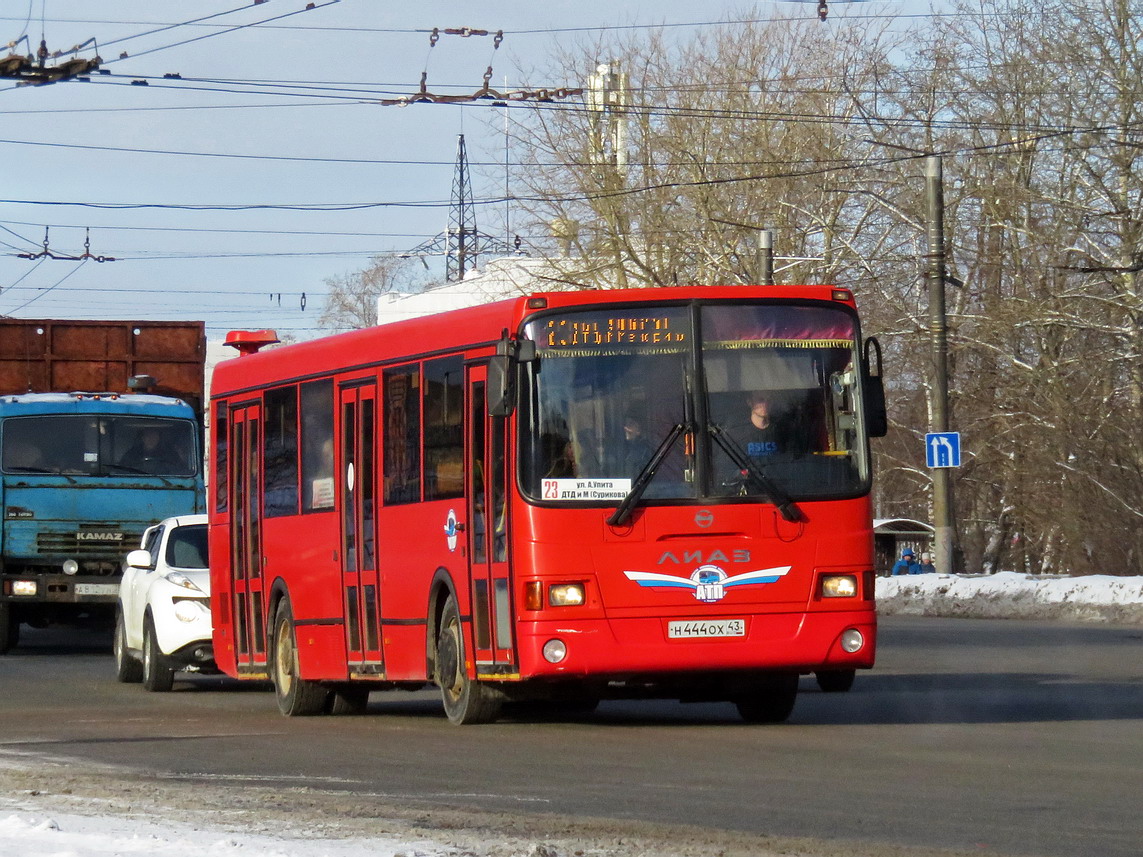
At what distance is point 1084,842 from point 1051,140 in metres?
35.6

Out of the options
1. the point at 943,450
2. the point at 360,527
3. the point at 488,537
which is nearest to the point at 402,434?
the point at 360,527

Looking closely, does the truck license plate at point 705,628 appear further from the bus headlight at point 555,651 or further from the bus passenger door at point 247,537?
the bus passenger door at point 247,537

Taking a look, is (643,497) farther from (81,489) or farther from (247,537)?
(81,489)

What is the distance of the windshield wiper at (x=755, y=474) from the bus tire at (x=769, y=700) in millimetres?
1478

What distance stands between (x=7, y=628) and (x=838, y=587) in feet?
50.1

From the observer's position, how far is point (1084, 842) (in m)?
8.22

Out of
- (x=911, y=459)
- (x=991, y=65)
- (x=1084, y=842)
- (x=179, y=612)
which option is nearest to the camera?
(x=1084, y=842)

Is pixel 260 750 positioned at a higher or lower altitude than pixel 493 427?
lower

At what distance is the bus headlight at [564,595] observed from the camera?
43.3ft

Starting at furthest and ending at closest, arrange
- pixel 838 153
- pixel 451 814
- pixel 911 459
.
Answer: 1. pixel 911 459
2. pixel 838 153
3. pixel 451 814

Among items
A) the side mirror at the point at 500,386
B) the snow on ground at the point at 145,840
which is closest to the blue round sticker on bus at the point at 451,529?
the side mirror at the point at 500,386

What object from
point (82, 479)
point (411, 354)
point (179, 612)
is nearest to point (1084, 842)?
point (411, 354)

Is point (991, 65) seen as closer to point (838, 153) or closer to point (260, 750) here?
point (838, 153)

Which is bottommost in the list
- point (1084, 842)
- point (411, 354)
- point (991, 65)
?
point (1084, 842)
